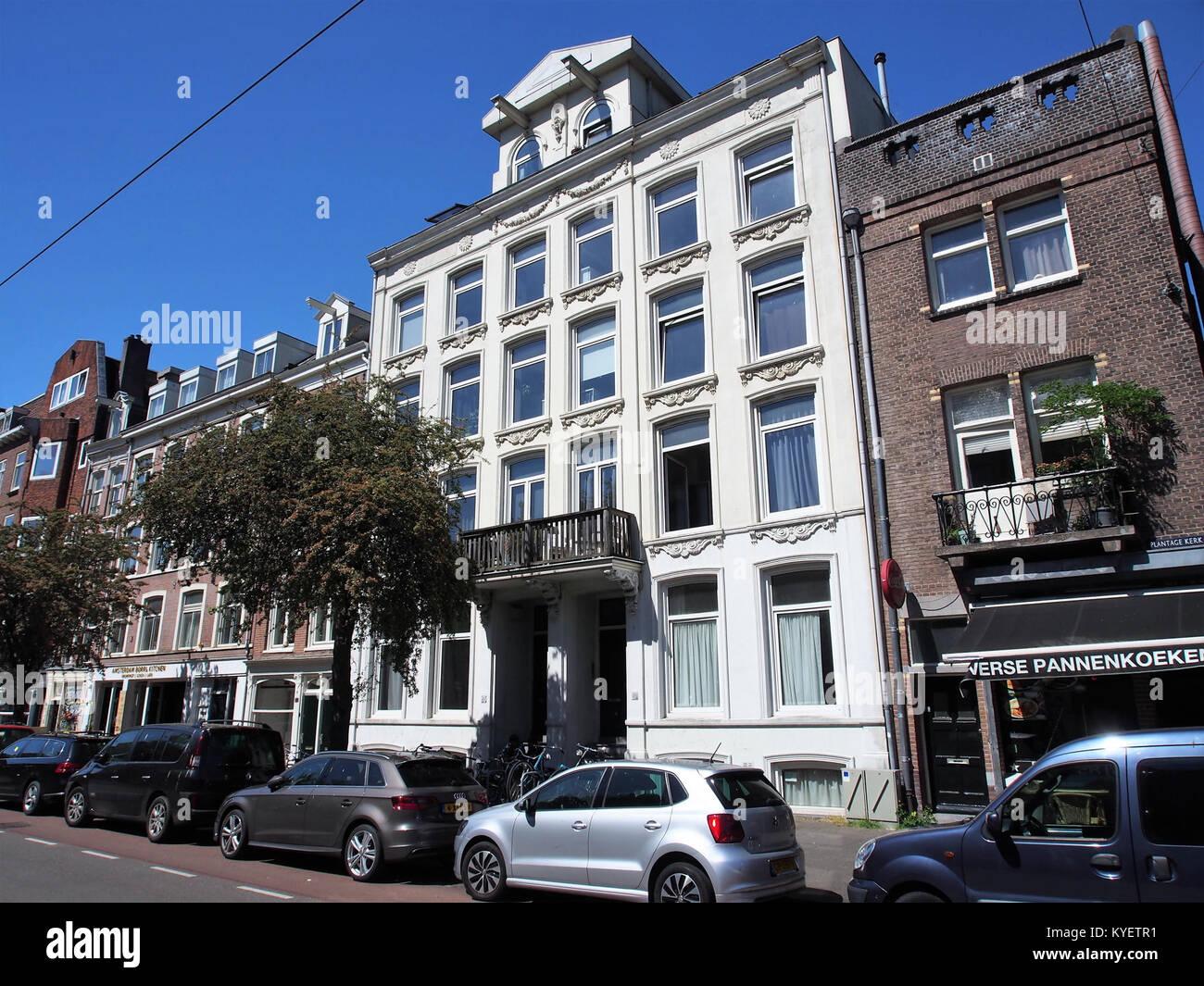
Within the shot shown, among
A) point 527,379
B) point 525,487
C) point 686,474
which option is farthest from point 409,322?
point 686,474

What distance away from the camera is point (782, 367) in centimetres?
1672

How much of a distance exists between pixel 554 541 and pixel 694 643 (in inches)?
152

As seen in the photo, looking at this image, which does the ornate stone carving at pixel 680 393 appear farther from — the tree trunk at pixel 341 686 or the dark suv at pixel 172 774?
the dark suv at pixel 172 774

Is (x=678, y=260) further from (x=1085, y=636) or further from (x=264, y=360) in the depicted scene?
(x=264, y=360)

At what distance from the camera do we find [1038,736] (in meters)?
12.5

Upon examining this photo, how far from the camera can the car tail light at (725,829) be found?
724 centimetres

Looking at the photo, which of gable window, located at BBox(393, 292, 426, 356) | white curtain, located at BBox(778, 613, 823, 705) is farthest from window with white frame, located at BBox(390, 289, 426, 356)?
white curtain, located at BBox(778, 613, 823, 705)

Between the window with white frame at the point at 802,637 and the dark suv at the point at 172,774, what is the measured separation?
31.0ft

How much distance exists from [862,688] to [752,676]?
2.20 meters

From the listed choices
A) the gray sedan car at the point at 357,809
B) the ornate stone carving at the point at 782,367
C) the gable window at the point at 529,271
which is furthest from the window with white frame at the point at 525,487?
the gray sedan car at the point at 357,809

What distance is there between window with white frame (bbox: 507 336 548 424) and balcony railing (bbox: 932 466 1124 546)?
10.8m
